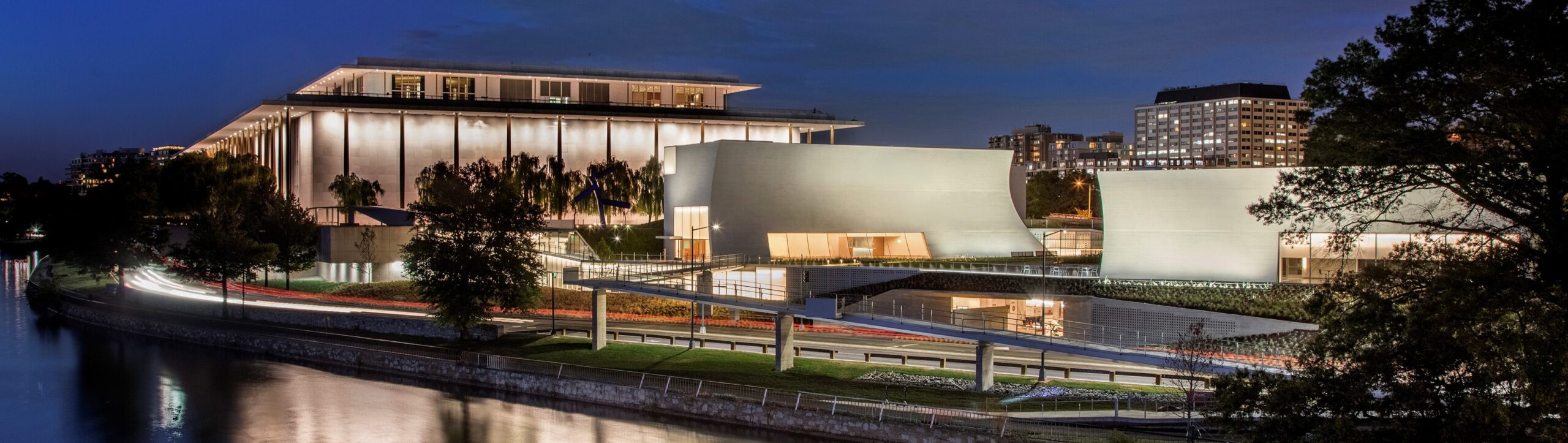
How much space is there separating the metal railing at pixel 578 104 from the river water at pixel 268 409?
141 feet

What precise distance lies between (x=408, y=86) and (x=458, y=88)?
→ 3.65 metres

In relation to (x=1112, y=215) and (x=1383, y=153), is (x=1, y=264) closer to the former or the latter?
(x=1112, y=215)

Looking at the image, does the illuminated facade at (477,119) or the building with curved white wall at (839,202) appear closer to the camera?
the building with curved white wall at (839,202)

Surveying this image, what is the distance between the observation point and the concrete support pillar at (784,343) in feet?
124

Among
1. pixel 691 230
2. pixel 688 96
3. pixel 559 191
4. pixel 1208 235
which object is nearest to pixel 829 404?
pixel 1208 235

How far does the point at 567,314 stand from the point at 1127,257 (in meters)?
24.9

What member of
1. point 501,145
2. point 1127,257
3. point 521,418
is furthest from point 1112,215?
point 501,145

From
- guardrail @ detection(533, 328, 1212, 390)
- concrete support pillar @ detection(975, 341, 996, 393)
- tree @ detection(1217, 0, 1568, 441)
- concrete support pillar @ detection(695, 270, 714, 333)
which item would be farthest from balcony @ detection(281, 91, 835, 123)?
tree @ detection(1217, 0, 1568, 441)

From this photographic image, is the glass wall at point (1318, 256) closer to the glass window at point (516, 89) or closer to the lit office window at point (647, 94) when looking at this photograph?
the lit office window at point (647, 94)

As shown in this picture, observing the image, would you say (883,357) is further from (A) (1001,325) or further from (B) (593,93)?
(B) (593,93)

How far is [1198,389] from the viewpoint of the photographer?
102 ft

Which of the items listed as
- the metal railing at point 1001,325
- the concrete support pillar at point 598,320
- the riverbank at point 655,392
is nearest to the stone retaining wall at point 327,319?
the riverbank at point 655,392

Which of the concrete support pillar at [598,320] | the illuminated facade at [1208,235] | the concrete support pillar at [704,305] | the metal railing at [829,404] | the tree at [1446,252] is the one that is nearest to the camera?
the tree at [1446,252]

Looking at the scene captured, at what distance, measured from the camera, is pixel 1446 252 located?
17.9 m
